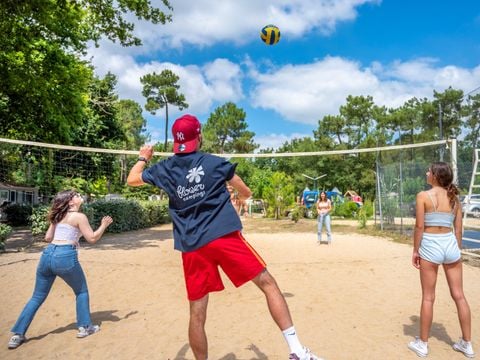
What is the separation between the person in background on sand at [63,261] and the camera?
3893 millimetres

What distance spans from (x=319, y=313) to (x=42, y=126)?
13.9m

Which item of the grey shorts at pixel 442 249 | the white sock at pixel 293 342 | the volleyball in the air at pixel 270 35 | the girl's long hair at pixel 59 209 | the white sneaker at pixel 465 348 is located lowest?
the white sneaker at pixel 465 348

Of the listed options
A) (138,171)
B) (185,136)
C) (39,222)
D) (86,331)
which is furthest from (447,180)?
(39,222)

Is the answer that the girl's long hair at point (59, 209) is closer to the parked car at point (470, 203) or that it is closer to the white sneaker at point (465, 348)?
the white sneaker at point (465, 348)

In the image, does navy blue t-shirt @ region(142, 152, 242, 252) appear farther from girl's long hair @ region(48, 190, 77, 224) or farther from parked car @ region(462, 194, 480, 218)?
parked car @ region(462, 194, 480, 218)

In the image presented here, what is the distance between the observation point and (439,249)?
11.3ft

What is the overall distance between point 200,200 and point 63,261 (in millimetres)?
2038

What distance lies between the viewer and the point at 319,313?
15.8ft

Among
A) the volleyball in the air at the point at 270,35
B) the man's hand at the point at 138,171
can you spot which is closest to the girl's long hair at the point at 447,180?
the man's hand at the point at 138,171

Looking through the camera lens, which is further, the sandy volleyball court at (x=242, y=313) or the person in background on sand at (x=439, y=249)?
the sandy volleyball court at (x=242, y=313)

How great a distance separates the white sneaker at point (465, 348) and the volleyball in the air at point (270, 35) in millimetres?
8133

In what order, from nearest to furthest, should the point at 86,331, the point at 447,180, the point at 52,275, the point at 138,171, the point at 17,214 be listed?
the point at 138,171, the point at 447,180, the point at 52,275, the point at 86,331, the point at 17,214

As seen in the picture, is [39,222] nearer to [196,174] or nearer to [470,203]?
[196,174]

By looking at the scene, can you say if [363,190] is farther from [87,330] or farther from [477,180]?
[87,330]
